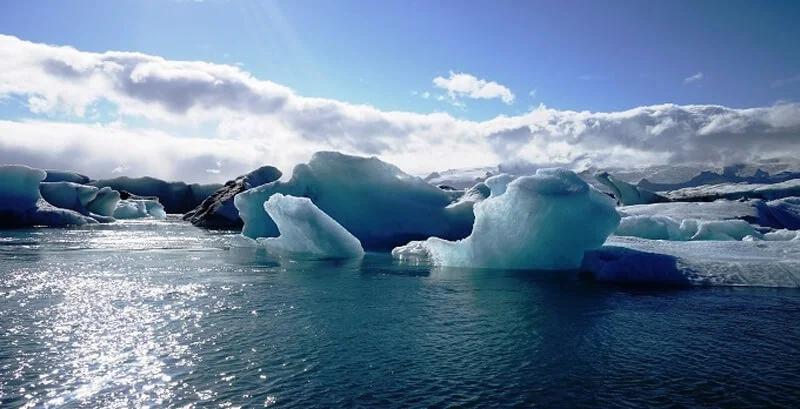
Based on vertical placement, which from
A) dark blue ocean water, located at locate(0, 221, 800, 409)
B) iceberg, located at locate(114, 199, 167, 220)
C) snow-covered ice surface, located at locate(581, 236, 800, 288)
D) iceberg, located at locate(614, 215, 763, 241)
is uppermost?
iceberg, located at locate(114, 199, 167, 220)

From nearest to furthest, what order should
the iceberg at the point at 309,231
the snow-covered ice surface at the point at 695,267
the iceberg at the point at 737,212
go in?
the snow-covered ice surface at the point at 695,267
the iceberg at the point at 309,231
the iceberg at the point at 737,212

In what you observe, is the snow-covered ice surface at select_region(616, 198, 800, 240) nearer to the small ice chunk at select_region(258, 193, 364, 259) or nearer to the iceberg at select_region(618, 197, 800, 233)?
the iceberg at select_region(618, 197, 800, 233)

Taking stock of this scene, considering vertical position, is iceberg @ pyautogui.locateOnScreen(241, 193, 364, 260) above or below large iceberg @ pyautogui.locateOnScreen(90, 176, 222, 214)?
below

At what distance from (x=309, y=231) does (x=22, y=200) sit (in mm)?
21542

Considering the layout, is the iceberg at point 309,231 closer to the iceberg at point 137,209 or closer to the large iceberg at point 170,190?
the iceberg at point 137,209

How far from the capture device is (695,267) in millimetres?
10375

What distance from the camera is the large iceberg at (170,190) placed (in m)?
64.2

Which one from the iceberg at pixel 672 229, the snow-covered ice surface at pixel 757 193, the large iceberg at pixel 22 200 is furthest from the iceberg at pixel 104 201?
the snow-covered ice surface at pixel 757 193

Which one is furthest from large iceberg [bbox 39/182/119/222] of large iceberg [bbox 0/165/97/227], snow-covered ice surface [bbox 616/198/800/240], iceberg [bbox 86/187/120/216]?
snow-covered ice surface [bbox 616/198/800/240]

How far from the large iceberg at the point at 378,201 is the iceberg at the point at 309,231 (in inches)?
112

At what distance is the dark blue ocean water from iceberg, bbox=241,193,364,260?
477cm

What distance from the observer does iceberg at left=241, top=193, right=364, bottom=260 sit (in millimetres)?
15070

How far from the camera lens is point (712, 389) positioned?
4.59 metres

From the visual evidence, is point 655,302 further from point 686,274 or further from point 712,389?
point 712,389
